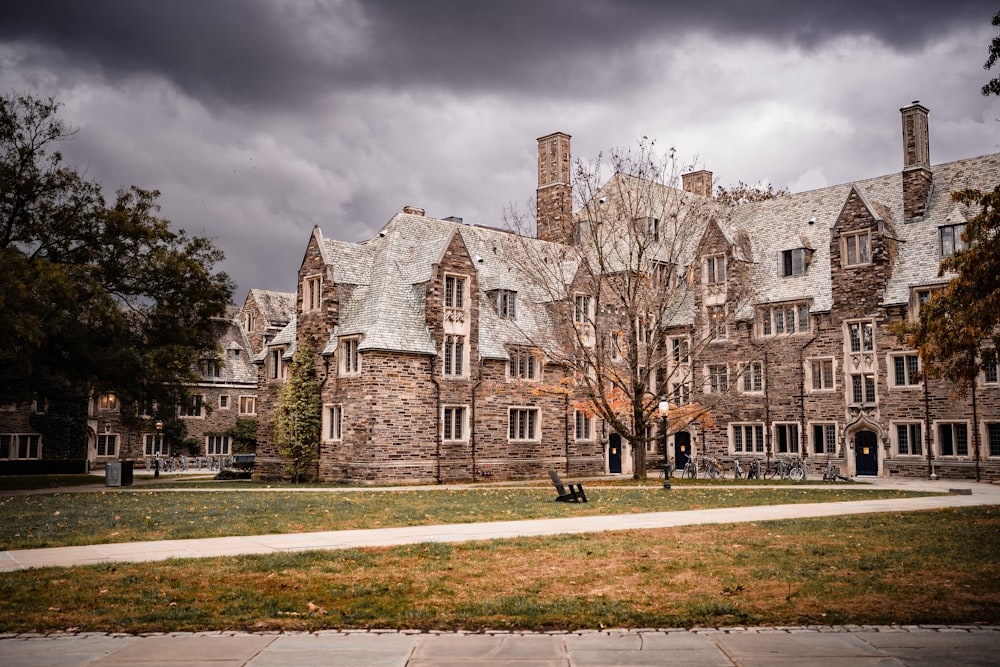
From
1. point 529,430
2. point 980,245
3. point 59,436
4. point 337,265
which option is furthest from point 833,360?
point 59,436

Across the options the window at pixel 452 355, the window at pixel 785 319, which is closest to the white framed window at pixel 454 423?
the window at pixel 452 355

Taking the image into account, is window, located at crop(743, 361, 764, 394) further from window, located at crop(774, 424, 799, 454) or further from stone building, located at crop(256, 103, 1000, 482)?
window, located at crop(774, 424, 799, 454)

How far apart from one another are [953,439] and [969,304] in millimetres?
17241

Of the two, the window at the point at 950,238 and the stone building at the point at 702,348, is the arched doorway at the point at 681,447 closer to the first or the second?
the stone building at the point at 702,348

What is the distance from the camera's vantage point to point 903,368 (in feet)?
138

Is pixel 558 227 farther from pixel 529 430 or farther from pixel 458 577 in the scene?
pixel 458 577

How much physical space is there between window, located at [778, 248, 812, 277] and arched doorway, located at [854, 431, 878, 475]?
29.4ft

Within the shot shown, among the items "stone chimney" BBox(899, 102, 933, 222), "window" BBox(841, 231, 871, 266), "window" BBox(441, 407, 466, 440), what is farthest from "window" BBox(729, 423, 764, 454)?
"window" BBox(441, 407, 466, 440)

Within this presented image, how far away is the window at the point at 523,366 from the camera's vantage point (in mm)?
44156

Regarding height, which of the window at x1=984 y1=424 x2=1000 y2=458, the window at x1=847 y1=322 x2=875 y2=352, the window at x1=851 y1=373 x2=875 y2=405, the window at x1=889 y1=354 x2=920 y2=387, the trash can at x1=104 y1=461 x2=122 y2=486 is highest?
the window at x1=847 y1=322 x2=875 y2=352

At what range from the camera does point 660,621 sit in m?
9.14

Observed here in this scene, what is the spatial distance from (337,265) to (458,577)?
103 feet

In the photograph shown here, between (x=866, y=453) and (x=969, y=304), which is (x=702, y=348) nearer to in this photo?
(x=866, y=453)

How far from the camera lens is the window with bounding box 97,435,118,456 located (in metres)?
63.0
